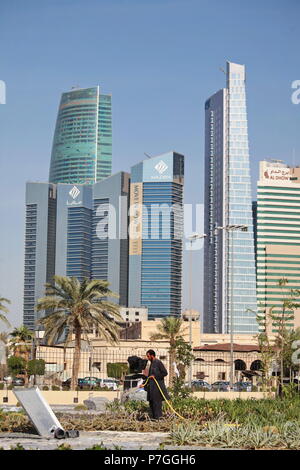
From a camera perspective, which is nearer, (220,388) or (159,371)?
(159,371)

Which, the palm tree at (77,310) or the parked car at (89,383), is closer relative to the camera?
the palm tree at (77,310)

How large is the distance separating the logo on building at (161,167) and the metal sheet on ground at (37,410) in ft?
599

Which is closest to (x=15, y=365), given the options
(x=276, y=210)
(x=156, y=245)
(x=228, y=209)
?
(x=276, y=210)

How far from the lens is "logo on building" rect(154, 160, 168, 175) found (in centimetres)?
19488

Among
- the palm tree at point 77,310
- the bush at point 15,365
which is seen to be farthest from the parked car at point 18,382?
the palm tree at point 77,310

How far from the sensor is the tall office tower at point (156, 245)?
191000mm

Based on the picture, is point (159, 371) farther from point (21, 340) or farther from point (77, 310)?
point (21, 340)

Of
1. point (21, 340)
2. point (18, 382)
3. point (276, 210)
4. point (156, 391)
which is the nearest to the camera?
point (156, 391)

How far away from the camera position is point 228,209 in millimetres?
178500

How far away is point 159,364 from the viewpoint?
1399cm

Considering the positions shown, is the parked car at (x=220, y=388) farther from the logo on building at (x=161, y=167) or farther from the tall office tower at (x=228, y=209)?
the logo on building at (x=161, y=167)

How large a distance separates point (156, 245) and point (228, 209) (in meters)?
21.6

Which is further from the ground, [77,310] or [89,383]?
[77,310]

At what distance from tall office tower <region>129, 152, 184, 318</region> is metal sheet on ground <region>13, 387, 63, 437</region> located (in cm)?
17755
